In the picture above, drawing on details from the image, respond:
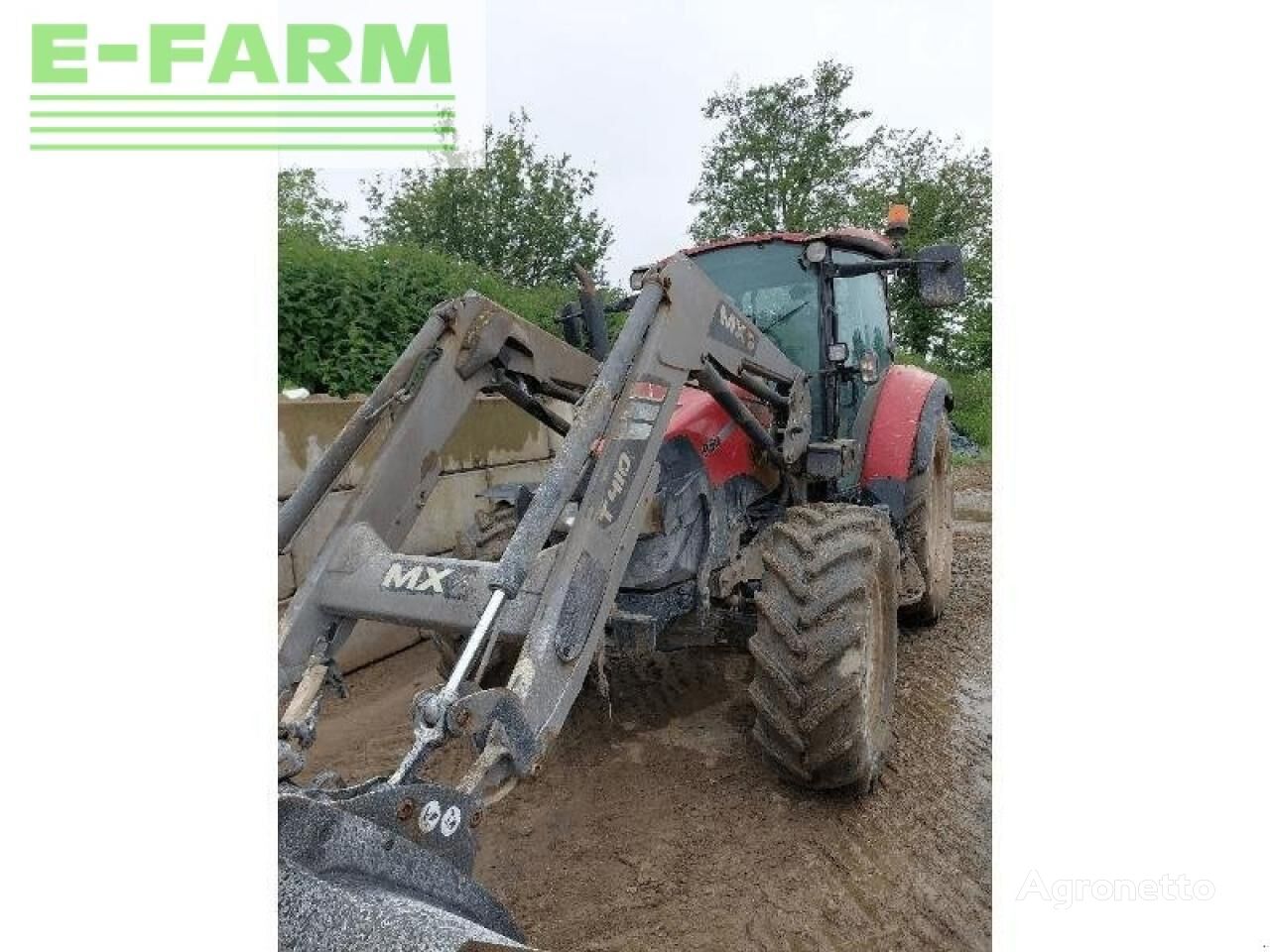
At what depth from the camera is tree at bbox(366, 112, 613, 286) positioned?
46.8ft

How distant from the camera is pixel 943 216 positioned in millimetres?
16906

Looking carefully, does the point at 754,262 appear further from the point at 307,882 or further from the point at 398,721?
the point at 307,882

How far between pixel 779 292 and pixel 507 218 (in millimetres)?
11947

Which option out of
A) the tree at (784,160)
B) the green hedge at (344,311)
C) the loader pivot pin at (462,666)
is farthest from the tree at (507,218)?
the loader pivot pin at (462,666)

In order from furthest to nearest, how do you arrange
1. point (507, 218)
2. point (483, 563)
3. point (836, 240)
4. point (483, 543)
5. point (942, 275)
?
point (507, 218)
point (836, 240)
point (483, 543)
point (942, 275)
point (483, 563)

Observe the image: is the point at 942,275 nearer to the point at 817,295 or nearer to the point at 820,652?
the point at 817,295

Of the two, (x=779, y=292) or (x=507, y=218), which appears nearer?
(x=779, y=292)

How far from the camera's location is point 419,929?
125cm

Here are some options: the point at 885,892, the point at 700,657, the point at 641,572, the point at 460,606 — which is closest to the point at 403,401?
the point at 460,606

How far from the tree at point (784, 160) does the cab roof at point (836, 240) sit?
1372 cm

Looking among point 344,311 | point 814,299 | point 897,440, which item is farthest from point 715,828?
point 344,311

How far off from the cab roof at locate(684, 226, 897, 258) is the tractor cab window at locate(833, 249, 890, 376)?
0.19 feet

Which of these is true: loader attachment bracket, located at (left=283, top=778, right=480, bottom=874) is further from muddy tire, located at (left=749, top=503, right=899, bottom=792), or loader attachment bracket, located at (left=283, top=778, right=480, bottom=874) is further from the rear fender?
the rear fender
